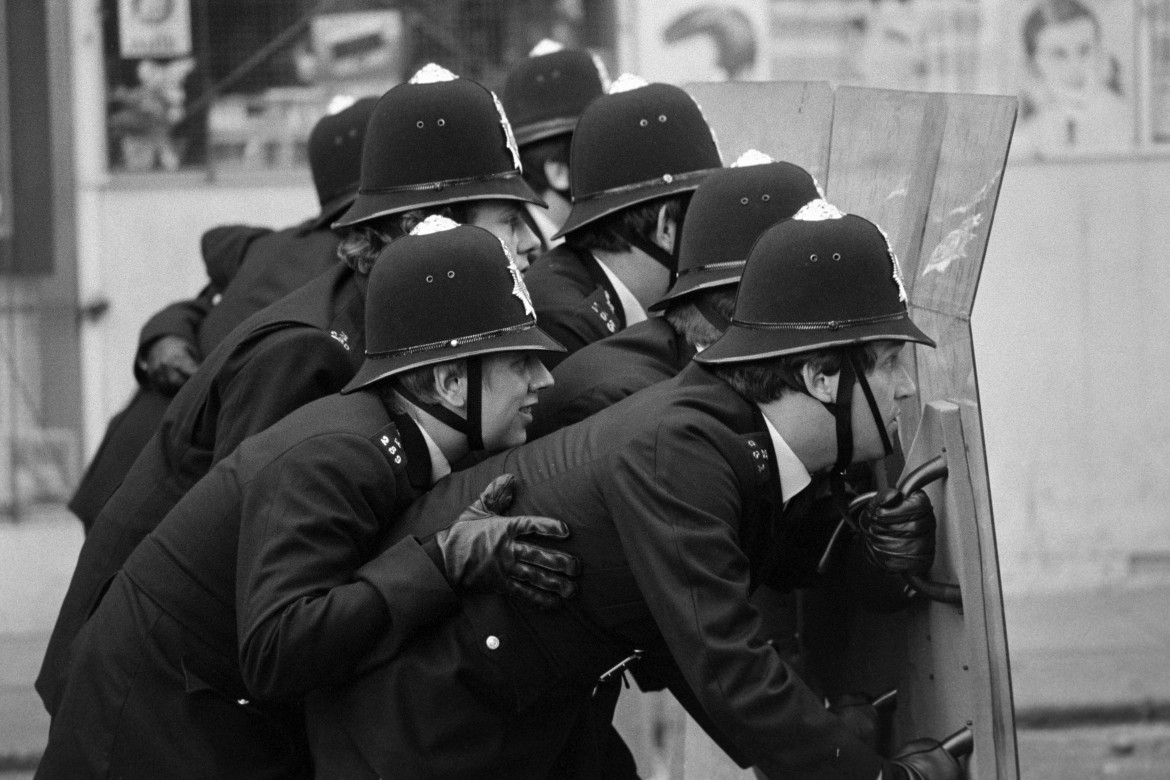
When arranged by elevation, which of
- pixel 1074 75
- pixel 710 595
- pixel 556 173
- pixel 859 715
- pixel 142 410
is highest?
pixel 1074 75

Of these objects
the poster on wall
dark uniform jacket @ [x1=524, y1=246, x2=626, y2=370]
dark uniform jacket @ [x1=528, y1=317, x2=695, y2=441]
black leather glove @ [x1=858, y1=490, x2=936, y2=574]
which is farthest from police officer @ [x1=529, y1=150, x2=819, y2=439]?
the poster on wall

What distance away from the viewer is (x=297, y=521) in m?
2.87

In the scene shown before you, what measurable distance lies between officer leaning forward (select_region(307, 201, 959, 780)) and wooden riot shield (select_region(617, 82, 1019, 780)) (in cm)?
11

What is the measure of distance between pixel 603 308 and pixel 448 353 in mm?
875

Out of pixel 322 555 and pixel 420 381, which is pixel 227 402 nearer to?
pixel 420 381

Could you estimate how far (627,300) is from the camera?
3967mm

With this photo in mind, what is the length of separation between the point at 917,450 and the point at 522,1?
18.2ft

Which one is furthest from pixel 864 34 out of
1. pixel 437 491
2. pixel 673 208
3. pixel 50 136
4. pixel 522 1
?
pixel 437 491

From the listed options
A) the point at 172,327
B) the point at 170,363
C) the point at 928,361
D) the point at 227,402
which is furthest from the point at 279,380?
the point at 172,327

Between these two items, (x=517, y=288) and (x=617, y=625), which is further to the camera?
(x=517, y=288)

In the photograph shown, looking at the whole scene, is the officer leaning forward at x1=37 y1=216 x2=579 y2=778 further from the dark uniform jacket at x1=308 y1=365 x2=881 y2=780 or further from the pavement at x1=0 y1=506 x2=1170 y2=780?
the pavement at x1=0 y1=506 x2=1170 y2=780

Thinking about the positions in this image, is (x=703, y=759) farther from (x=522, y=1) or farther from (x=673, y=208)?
(x=522, y=1)

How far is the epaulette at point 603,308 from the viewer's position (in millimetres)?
3830

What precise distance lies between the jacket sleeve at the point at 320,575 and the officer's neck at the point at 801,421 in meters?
0.62
